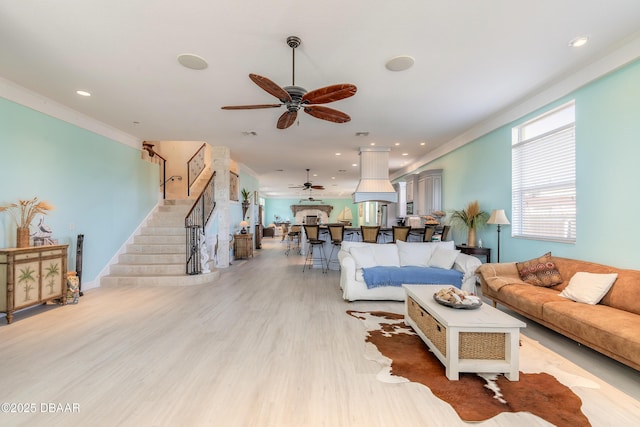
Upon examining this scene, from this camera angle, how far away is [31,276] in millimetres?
3766

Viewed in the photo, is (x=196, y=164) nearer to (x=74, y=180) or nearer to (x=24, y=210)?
(x=74, y=180)

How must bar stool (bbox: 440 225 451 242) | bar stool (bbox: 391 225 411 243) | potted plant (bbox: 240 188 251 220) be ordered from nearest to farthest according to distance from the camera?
bar stool (bbox: 391 225 411 243)
bar stool (bbox: 440 225 451 242)
potted plant (bbox: 240 188 251 220)

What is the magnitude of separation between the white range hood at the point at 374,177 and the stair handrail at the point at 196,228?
387 cm

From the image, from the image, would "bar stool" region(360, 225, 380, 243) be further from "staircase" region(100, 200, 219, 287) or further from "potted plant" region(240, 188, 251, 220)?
"potted plant" region(240, 188, 251, 220)

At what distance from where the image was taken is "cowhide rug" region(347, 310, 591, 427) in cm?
188

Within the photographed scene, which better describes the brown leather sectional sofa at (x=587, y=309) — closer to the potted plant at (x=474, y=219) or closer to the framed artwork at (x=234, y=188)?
the potted plant at (x=474, y=219)

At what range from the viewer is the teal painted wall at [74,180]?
13.1 ft

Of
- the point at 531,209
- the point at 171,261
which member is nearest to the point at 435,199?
the point at 531,209

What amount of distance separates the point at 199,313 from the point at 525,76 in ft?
17.9

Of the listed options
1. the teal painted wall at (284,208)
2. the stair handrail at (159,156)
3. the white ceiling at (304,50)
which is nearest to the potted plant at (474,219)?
the white ceiling at (304,50)

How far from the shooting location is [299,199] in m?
20.8

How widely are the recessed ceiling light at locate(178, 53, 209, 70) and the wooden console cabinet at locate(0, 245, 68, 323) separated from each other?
317cm

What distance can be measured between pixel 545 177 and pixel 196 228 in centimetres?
631

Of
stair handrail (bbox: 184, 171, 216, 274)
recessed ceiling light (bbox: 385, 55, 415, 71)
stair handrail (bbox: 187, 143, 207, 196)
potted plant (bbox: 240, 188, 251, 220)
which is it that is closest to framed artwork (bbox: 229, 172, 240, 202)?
potted plant (bbox: 240, 188, 251, 220)
